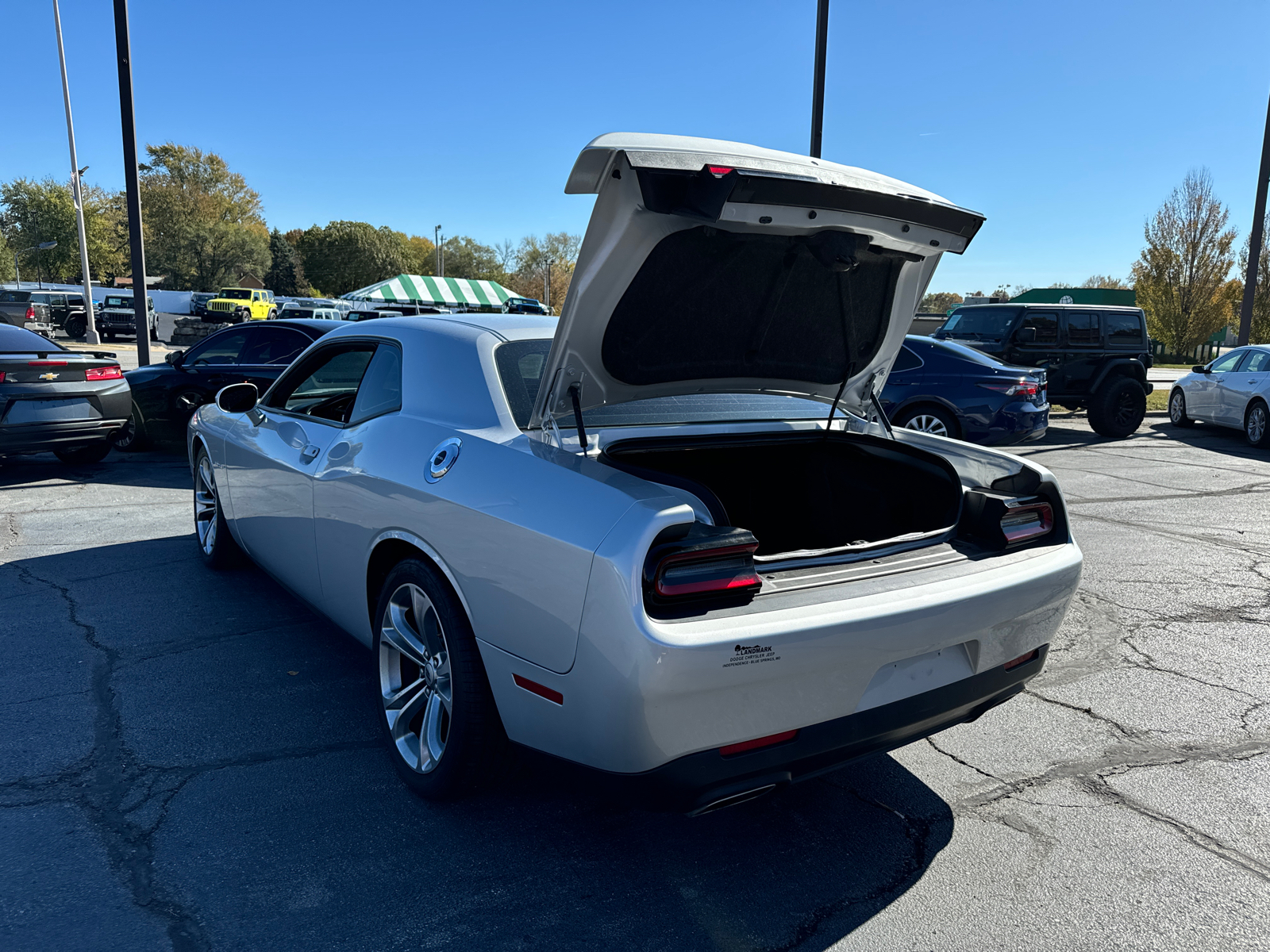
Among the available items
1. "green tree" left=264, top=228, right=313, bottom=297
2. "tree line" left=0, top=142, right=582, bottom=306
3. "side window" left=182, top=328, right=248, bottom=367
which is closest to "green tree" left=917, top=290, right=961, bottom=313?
"tree line" left=0, top=142, right=582, bottom=306

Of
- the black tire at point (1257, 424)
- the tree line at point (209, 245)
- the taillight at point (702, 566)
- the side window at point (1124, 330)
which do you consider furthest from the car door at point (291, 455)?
the tree line at point (209, 245)

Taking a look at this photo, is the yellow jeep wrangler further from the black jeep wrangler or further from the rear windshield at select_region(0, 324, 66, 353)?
the black jeep wrangler

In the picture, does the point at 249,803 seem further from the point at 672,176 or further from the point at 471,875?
the point at 672,176

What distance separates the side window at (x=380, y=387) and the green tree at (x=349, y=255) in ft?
270

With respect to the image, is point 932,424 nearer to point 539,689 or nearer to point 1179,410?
point 1179,410

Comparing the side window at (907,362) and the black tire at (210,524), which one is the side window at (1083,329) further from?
the black tire at (210,524)

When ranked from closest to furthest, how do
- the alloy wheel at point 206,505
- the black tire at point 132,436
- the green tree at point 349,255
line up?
the alloy wheel at point 206,505, the black tire at point 132,436, the green tree at point 349,255

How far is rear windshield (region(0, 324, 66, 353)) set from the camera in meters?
7.82

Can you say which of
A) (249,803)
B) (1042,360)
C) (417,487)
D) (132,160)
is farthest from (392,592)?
(1042,360)

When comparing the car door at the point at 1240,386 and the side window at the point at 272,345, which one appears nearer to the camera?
the side window at the point at 272,345

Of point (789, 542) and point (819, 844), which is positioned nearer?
point (819, 844)

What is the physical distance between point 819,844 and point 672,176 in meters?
1.99

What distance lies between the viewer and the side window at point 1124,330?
13594 mm

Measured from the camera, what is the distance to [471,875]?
246cm
